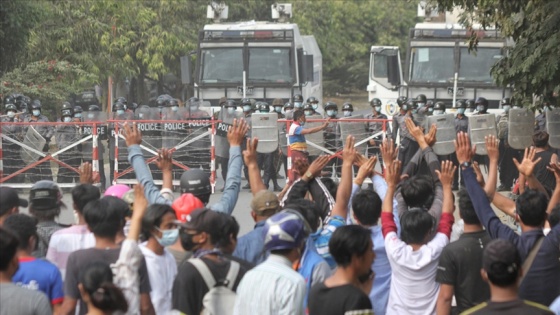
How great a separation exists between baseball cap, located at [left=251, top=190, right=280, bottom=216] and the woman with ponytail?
5.54 feet

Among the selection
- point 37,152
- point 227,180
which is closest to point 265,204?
point 227,180

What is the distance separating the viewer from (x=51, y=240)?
669cm

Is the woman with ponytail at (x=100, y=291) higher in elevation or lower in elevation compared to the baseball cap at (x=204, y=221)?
lower

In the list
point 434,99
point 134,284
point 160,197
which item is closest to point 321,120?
point 434,99

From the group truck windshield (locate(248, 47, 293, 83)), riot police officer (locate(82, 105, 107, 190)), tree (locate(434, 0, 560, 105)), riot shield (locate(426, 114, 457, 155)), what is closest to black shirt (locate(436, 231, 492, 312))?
tree (locate(434, 0, 560, 105))

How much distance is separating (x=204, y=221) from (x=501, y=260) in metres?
1.63

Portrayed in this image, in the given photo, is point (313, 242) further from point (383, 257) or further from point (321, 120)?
point (321, 120)

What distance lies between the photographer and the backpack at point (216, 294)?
5590mm

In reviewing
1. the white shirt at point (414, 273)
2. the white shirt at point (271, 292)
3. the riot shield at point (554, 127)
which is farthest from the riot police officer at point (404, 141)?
the white shirt at point (271, 292)

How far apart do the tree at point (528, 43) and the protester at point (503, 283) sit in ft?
25.0

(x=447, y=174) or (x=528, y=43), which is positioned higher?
(x=528, y=43)

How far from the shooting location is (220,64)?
2644 cm

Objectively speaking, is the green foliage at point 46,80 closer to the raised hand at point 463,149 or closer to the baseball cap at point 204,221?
the raised hand at point 463,149

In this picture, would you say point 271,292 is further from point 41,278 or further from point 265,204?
point 265,204
